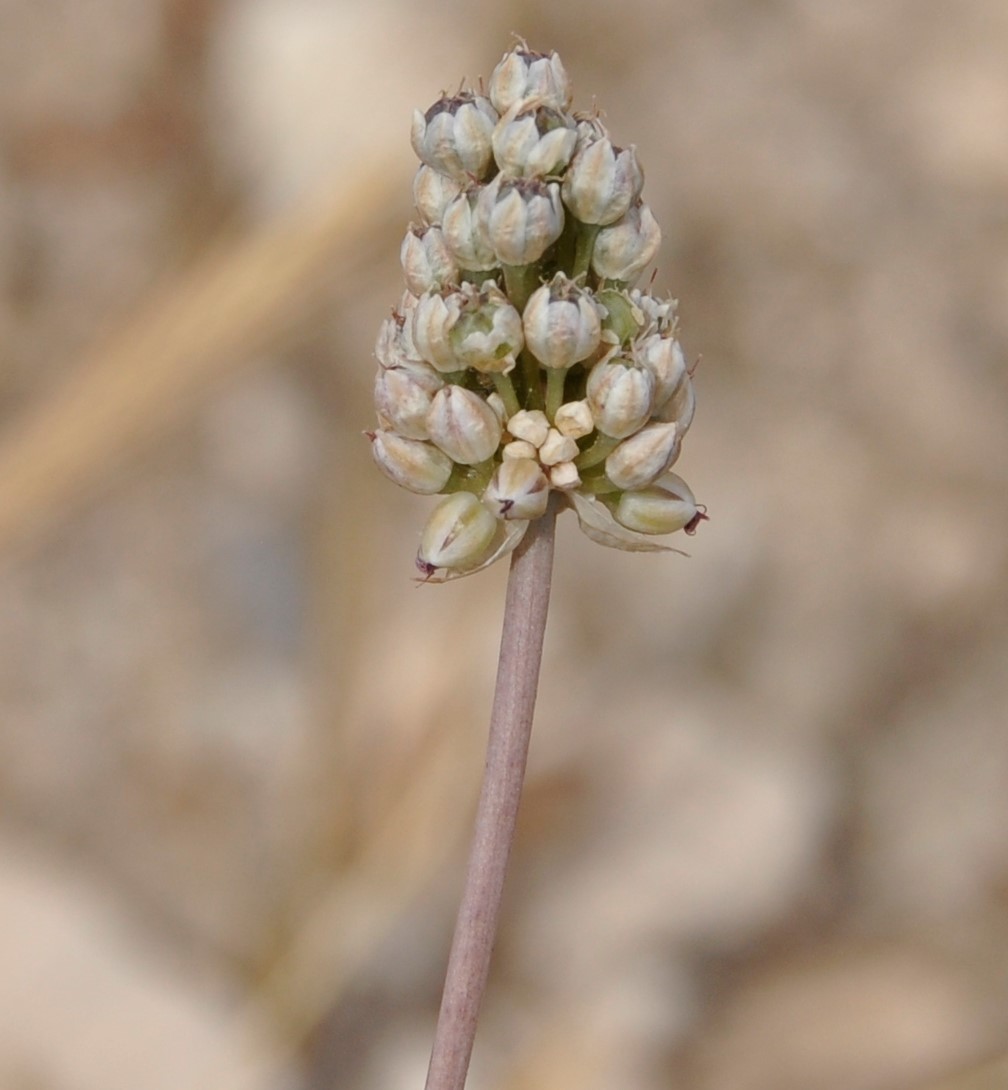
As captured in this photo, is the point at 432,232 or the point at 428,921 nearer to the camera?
the point at 432,232

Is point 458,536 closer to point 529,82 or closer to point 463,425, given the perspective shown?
point 463,425

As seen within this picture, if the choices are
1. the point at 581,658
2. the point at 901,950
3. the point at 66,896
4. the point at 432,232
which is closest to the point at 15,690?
the point at 66,896

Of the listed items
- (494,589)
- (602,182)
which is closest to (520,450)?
(602,182)

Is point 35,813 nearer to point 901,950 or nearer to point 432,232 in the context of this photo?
point 901,950

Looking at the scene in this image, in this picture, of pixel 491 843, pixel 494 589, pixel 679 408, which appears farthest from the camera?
pixel 494 589

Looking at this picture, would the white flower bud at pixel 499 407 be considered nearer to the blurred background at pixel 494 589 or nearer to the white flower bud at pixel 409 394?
the white flower bud at pixel 409 394

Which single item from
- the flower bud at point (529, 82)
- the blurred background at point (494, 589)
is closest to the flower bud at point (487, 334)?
the flower bud at point (529, 82)
